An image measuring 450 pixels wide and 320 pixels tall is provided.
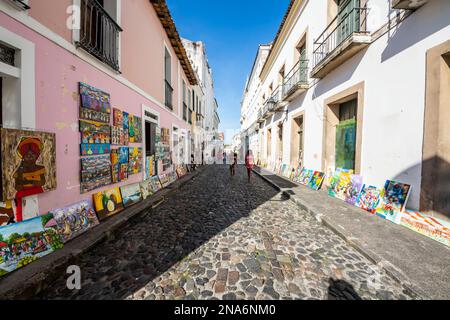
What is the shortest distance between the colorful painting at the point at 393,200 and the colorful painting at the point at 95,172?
6.33 metres

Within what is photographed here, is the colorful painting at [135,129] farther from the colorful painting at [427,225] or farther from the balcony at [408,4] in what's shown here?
the colorful painting at [427,225]

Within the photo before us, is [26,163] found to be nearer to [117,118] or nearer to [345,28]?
[117,118]

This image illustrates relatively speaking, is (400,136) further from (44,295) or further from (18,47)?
(18,47)

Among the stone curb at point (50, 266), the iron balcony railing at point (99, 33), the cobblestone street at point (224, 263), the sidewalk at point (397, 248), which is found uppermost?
the iron balcony railing at point (99, 33)

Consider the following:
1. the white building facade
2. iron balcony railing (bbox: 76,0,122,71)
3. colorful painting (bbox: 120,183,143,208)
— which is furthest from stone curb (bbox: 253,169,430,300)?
iron balcony railing (bbox: 76,0,122,71)

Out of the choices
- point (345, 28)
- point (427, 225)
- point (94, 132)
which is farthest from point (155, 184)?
point (345, 28)

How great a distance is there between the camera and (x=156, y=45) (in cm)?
670

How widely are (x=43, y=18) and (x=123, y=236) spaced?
3786 millimetres

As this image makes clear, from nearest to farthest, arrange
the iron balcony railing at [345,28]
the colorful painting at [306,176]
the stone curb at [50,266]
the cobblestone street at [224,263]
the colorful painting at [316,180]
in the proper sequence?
1. the stone curb at [50,266]
2. the cobblestone street at [224,263]
3. the iron balcony railing at [345,28]
4. the colorful painting at [316,180]
5. the colorful painting at [306,176]

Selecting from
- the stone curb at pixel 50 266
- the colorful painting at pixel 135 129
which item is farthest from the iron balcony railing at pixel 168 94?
the stone curb at pixel 50 266

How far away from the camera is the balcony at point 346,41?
4.35 m

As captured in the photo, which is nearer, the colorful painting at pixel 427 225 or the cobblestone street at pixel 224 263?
the cobblestone street at pixel 224 263

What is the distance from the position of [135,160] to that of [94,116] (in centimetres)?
181

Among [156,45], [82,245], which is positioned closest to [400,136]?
[82,245]
